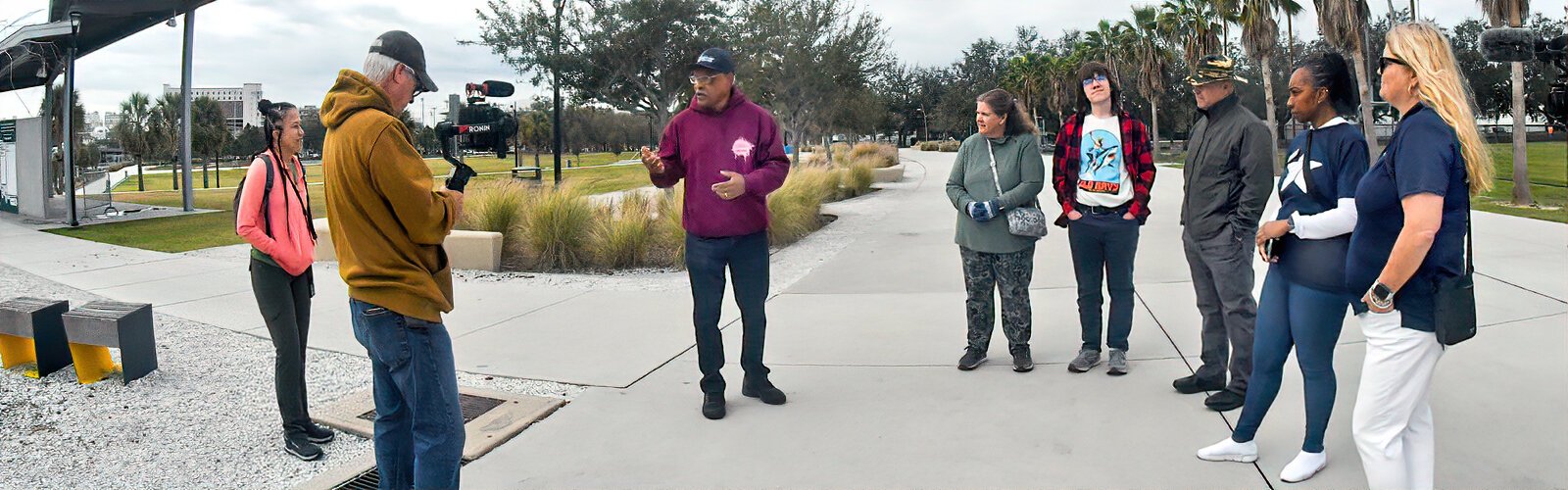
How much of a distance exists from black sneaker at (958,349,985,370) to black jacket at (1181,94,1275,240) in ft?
4.34

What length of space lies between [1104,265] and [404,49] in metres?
3.84

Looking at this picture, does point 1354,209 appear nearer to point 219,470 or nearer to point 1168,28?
point 219,470

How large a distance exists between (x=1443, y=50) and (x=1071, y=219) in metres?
2.36

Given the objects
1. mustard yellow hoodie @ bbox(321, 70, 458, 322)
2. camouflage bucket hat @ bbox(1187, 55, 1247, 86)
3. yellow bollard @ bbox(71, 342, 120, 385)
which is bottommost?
yellow bollard @ bbox(71, 342, 120, 385)

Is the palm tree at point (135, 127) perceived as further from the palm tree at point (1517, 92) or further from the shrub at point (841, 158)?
the palm tree at point (1517, 92)

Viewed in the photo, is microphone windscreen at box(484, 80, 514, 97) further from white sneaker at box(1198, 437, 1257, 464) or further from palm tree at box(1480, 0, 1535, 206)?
palm tree at box(1480, 0, 1535, 206)

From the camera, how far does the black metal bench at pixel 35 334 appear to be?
5.66 meters

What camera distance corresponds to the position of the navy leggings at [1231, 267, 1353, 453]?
331 cm

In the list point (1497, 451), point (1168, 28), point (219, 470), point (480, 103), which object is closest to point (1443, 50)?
point (1497, 451)

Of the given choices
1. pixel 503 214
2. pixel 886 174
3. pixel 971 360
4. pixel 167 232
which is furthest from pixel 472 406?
pixel 886 174

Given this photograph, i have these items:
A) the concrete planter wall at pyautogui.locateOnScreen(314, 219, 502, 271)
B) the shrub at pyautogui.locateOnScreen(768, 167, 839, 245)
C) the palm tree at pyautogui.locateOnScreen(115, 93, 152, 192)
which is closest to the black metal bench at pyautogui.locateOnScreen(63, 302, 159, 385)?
the concrete planter wall at pyautogui.locateOnScreen(314, 219, 502, 271)

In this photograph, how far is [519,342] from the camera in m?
6.48

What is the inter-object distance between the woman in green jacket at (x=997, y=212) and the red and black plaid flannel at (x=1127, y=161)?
0.12 m

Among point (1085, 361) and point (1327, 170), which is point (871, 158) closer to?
point (1085, 361)
